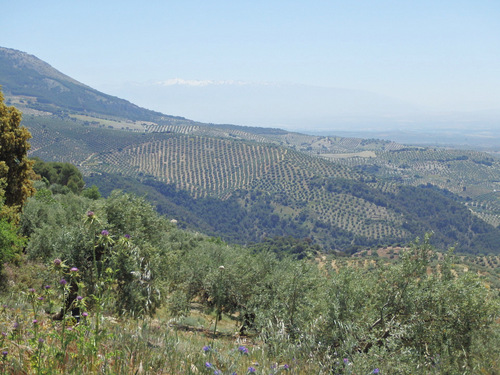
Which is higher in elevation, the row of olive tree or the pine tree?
the pine tree

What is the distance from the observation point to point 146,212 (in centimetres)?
1808

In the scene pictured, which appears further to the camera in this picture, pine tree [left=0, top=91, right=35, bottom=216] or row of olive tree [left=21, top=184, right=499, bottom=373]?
pine tree [left=0, top=91, right=35, bottom=216]

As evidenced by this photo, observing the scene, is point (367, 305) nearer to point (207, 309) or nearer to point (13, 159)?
point (207, 309)

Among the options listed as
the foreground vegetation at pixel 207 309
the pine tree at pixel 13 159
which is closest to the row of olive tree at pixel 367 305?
the foreground vegetation at pixel 207 309

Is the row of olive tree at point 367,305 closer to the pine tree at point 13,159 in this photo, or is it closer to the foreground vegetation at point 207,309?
the foreground vegetation at point 207,309

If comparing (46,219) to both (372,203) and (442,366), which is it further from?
(372,203)

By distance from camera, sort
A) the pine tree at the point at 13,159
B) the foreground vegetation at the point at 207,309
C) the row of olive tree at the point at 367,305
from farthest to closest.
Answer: the pine tree at the point at 13,159
the row of olive tree at the point at 367,305
the foreground vegetation at the point at 207,309

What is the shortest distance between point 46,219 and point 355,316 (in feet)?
79.6

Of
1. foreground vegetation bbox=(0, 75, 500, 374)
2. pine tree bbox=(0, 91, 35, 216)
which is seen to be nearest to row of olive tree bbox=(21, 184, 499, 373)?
foreground vegetation bbox=(0, 75, 500, 374)

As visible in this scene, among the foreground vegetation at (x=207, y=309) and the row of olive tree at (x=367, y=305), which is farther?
the row of olive tree at (x=367, y=305)

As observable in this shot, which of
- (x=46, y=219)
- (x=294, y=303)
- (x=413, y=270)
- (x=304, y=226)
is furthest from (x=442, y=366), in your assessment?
(x=304, y=226)

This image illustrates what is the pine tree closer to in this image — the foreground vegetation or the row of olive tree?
the foreground vegetation

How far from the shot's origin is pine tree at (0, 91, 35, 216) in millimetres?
19869

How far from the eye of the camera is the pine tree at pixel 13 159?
19869 mm
